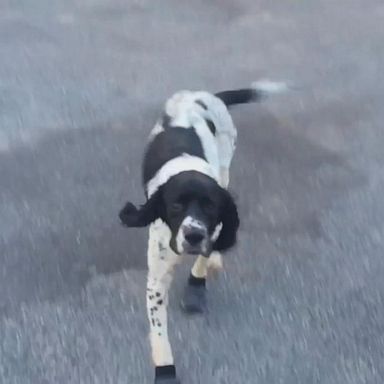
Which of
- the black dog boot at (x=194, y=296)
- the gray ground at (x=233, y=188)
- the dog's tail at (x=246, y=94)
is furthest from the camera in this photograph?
the dog's tail at (x=246, y=94)

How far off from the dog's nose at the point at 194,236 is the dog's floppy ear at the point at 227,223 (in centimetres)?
12

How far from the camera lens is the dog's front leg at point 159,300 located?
212 cm

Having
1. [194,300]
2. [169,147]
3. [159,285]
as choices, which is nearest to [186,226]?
[159,285]

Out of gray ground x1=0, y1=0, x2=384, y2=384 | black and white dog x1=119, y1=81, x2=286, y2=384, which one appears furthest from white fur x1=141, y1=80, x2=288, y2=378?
gray ground x1=0, y1=0, x2=384, y2=384

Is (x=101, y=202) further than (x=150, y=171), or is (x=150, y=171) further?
(x=101, y=202)

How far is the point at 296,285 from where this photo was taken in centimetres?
254

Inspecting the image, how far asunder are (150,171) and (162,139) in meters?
0.11

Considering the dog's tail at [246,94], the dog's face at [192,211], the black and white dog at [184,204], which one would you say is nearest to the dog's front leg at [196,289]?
the black and white dog at [184,204]

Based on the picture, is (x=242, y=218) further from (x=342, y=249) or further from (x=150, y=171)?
(x=150, y=171)

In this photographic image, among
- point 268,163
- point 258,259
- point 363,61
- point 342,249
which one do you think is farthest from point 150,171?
point 363,61

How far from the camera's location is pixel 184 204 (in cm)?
196

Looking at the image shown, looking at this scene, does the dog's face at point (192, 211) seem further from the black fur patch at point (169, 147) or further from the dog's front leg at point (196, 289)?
the dog's front leg at point (196, 289)

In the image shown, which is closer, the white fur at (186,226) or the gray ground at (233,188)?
the white fur at (186,226)

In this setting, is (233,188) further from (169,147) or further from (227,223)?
(227,223)
